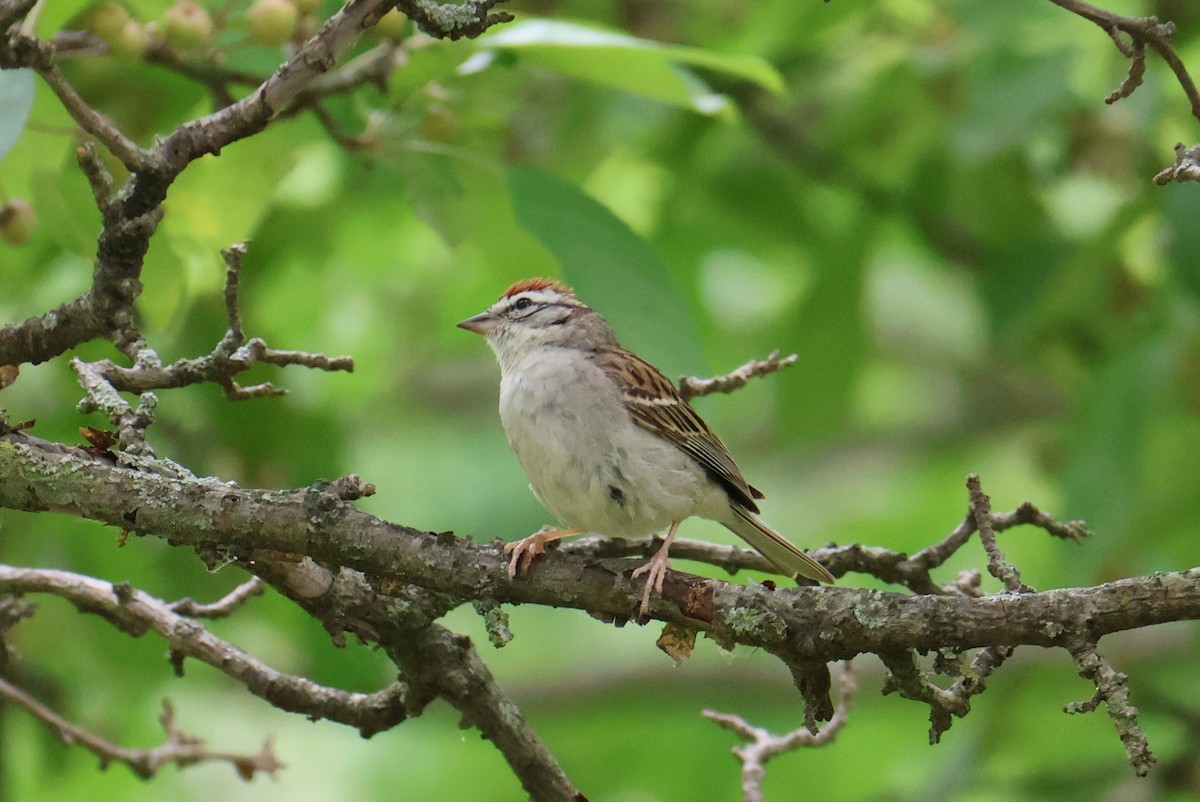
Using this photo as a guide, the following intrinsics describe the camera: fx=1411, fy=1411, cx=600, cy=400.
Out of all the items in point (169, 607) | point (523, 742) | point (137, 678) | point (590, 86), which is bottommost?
point (523, 742)

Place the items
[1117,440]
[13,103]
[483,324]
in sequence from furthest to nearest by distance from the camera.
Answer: [483,324]
[1117,440]
[13,103]

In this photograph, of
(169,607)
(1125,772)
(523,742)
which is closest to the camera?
(523,742)

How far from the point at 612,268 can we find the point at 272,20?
116cm

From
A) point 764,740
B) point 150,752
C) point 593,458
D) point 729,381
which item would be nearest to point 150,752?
point 150,752

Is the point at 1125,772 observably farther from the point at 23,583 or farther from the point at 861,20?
the point at 23,583

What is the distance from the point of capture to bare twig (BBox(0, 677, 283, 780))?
3660 mm

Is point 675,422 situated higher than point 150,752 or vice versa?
point 675,422

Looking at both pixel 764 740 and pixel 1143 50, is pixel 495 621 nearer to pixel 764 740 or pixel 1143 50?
pixel 764 740

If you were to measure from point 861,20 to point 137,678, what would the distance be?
3846mm

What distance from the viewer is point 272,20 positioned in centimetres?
376

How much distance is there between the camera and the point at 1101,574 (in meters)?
4.89

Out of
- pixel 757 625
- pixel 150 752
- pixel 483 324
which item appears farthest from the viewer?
pixel 483 324

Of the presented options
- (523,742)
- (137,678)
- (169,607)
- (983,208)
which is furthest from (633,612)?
(983,208)

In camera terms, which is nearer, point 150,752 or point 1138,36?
point 1138,36
